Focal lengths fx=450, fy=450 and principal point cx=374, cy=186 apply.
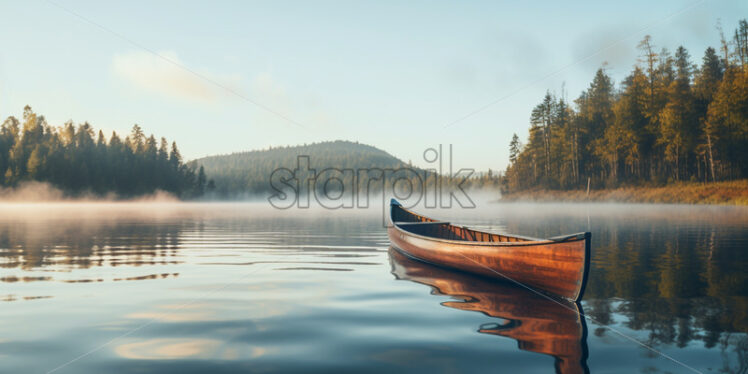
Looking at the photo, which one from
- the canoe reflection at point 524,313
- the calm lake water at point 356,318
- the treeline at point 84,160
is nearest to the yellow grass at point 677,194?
the calm lake water at point 356,318

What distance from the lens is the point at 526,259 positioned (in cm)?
1059

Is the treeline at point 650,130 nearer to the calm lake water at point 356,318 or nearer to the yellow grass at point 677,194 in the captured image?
the yellow grass at point 677,194

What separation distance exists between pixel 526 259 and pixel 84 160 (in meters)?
134

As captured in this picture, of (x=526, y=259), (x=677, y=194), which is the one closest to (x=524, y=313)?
(x=526, y=259)

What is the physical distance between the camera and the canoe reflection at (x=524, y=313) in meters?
6.66

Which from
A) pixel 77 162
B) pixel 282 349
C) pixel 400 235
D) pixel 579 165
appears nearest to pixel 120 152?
pixel 77 162

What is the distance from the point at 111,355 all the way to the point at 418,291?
6915mm

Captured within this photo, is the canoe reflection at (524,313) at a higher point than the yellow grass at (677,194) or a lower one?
lower

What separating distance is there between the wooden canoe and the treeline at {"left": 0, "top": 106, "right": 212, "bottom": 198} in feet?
414

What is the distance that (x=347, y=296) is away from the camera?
35.4 ft

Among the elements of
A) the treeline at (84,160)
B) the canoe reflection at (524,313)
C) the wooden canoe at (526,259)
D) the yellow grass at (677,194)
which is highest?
the treeline at (84,160)

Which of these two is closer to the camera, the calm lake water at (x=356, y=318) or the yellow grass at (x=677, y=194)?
the calm lake water at (x=356, y=318)

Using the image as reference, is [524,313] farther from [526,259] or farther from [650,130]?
[650,130]

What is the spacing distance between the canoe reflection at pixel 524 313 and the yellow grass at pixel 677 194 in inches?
2314
